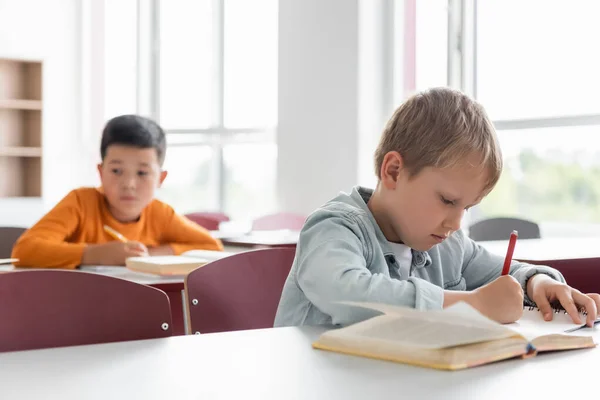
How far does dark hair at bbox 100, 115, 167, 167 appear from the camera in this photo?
2959 mm

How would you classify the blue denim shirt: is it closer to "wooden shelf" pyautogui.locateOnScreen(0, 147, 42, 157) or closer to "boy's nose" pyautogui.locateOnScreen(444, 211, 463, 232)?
"boy's nose" pyautogui.locateOnScreen(444, 211, 463, 232)

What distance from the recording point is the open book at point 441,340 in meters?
0.97

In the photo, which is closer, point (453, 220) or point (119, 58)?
point (453, 220)

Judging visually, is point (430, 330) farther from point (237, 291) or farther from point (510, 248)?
point (237, 291)

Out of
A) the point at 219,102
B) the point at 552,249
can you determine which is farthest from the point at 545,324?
the point at 219,102

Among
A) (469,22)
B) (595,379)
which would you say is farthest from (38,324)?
(469,22)

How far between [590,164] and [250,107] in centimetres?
283

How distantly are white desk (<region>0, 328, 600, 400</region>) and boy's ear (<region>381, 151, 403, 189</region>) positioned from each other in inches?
18.4

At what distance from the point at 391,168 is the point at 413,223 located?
0.35 feet

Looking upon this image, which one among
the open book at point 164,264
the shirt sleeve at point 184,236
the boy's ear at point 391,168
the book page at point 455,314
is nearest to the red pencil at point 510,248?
the boy's ear at point 391,168

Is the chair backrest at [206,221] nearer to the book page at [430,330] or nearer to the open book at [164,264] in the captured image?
the open book at [164,264]

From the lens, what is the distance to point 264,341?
3.75ft

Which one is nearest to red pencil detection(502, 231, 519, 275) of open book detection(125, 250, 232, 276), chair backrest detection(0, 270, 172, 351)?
chair backrest detection(0, 270, 172, 351)

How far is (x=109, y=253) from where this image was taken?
8.38 ft
